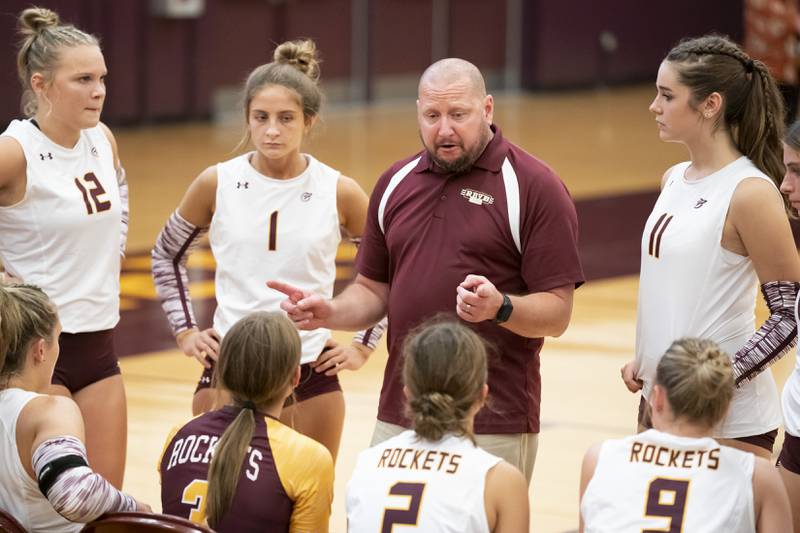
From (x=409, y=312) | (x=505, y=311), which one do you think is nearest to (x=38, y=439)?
(x=409, y=312)

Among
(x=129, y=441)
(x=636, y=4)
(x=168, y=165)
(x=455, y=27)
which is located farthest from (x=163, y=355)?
(x=636, y=4)

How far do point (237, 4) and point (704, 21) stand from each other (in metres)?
8.40

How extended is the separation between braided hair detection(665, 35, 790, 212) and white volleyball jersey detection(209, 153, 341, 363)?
1.30 meters

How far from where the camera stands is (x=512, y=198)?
3.89 metres

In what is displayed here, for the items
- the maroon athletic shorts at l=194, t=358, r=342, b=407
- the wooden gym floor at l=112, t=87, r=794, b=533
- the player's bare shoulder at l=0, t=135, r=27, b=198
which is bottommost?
the wooden gym floor at l=112, t=87, r=794, b=533

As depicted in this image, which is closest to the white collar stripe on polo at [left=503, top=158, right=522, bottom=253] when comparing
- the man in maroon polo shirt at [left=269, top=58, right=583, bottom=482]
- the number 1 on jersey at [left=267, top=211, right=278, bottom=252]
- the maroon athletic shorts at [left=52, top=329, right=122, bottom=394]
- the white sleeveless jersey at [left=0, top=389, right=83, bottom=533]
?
the man in maroon polo shirt at [left=269, top=58, right=583, bottom=482]

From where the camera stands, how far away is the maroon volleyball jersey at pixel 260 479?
3297 millimetres

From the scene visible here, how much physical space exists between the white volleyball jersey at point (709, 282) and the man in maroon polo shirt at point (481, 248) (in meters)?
0.24

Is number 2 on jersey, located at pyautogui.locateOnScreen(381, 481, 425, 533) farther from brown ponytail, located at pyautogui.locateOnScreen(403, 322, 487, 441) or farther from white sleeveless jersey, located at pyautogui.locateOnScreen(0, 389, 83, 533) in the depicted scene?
white sleeveless jersey, located at pyautogui.locateOnScreen(0, 389, 83, 533)

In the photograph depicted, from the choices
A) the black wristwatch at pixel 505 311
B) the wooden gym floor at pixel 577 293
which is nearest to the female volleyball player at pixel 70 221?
the wooden gym floor at pixel 577 293

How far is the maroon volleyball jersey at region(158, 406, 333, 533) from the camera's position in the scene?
3297 mm

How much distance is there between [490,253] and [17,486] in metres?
1.34

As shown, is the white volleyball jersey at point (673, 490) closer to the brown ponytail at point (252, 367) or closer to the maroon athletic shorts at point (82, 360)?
the brown ponytail at point (252, 367)

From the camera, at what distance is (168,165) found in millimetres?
13992
